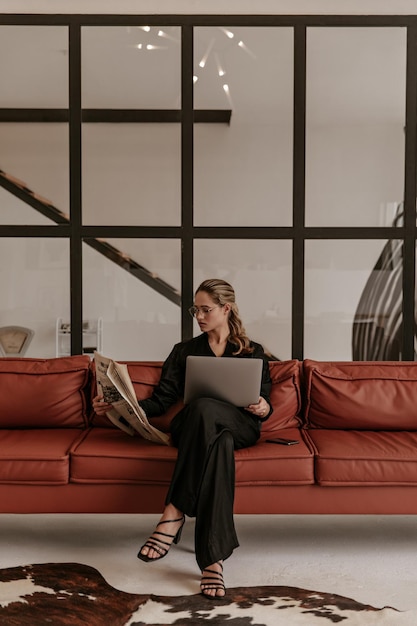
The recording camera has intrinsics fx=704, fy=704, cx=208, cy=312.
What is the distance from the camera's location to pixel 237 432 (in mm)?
3025

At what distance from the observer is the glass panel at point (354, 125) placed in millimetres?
4297

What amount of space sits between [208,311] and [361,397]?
34.6 inches

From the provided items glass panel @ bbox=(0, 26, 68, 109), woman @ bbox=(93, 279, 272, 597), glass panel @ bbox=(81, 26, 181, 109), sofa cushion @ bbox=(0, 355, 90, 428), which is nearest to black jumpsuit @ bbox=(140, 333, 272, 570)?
woman @ bbox=(93, 279, 272, 597)

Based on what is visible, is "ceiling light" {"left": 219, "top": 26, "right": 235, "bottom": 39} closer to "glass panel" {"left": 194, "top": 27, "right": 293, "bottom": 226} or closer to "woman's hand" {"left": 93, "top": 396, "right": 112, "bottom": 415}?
"glass panel" {"left": 194, "top": 27, "right": 293, "bottom": 226}

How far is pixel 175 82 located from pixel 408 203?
5.29 feet

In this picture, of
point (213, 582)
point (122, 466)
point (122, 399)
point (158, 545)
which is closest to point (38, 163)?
point (122, 399)

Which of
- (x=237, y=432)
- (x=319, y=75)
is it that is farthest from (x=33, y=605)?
(x=319, y=75)

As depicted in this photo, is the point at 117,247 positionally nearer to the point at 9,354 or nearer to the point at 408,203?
the point at 9,354

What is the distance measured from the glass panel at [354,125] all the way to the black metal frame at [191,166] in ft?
0.17

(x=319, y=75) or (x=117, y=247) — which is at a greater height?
(x=319, y=75)

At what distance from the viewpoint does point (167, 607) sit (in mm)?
2500

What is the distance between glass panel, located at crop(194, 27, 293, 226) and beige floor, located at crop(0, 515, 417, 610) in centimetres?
187

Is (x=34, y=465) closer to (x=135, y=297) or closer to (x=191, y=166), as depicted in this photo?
(x=135, y=297)

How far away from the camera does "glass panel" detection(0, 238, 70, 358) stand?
4.35 m
